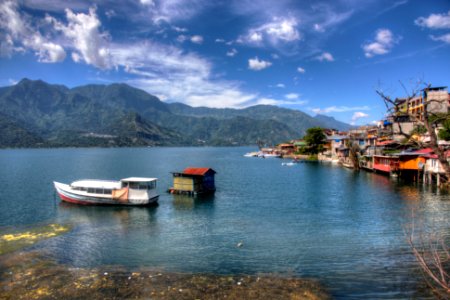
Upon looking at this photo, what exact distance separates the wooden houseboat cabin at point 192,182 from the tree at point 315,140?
114171mm

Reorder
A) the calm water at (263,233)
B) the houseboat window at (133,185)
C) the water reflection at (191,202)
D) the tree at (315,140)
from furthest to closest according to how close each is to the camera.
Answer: the tree at (315,140), the houseboat window at (133,185), the water reflection at (191,202), the calm water at (263,233)

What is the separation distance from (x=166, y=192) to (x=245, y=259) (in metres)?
38.3

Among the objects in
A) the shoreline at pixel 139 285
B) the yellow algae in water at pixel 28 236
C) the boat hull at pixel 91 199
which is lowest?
the yellow algae in water at pixel 28 236

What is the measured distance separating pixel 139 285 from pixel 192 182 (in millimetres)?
37431

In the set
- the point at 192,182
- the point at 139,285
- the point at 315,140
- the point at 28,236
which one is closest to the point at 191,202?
the point at 192,182

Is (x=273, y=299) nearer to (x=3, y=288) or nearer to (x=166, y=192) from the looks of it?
(x=3, y=288)

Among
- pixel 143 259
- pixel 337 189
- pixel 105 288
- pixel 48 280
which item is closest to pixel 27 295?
pixel 48 280

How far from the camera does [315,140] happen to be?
165875 millimetres

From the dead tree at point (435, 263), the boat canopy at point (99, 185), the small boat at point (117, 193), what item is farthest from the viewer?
the boat canopy at point (99, 185)

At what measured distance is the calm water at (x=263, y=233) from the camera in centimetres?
2392

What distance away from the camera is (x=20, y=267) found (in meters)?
25.0

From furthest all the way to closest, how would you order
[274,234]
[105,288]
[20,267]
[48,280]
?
1. [274,234]
2. [20,267]
3. [48,280]
4. [105,288]

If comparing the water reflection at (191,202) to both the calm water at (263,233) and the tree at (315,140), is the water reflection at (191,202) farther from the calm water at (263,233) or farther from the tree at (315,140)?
the tree at (315,140)

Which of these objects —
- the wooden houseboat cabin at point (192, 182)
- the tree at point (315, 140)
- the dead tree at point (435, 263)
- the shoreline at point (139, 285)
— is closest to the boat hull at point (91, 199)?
the wooden houseboat cabin at point (192, 182)
